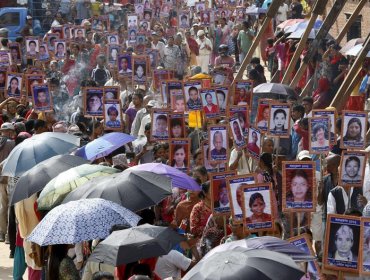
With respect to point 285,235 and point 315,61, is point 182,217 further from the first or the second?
point 315,61

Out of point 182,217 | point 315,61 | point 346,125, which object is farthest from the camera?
point 315,61

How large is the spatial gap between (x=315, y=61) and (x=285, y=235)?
7939mm

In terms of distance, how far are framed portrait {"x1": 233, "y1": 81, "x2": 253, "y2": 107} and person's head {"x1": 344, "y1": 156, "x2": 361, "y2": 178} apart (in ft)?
15.7

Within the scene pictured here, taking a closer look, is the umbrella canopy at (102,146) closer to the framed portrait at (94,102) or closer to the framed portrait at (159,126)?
the framed portrait at (159,126)

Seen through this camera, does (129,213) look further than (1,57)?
No

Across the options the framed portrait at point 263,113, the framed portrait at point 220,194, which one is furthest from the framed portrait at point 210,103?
the framed portrait at point 220,194

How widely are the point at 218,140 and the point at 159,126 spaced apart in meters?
1.63

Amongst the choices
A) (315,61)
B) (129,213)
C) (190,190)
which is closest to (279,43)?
(315,61)

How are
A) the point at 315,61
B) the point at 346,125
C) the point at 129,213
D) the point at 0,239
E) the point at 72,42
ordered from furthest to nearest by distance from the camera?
the point at 72,42 < the point at 315,61 < the point at 0,239 < the point at 346,125 < the point at 129,213

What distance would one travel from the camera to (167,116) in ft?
49.8

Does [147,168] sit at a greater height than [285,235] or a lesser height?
greater

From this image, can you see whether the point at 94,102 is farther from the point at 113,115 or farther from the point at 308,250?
Result: the point at 308,250

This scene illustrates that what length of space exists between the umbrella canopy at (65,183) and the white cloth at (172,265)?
66.8 inches

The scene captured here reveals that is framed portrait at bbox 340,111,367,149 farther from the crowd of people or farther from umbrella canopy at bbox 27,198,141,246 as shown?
umbrella canopy at bbox 27,198,141,246
